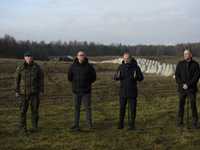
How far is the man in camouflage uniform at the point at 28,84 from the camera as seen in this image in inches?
232

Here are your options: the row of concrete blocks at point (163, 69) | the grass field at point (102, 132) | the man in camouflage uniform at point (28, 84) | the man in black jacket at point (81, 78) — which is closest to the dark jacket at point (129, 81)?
the man in black jacket at point (81, 78)

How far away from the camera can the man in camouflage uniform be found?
5.90 m

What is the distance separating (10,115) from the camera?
8086 millimetres

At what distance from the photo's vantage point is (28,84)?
5898 mm

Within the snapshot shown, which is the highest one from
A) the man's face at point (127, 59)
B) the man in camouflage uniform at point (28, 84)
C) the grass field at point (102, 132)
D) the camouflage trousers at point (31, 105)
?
the man's face at point (127, 59)

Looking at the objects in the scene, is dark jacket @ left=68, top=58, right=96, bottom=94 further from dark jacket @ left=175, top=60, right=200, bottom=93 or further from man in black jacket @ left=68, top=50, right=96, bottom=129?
dark jacket @ left=175, top=60, right=200, bottom=93

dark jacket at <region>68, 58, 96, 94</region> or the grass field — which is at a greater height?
dark jacket at <region>68, 58, 96, 94</region>

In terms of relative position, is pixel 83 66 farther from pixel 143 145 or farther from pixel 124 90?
pixel 143 145

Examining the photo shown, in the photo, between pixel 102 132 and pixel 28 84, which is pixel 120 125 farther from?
pixel 28 84

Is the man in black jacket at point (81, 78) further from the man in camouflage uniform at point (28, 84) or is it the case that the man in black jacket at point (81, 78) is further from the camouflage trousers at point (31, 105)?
the camouflage trousers at point (31, 105)

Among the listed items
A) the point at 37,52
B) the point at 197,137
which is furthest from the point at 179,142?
the point at 37,52

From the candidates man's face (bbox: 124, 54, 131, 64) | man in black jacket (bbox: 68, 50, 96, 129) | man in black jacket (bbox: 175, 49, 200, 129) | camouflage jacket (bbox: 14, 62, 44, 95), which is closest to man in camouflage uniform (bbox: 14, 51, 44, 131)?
camouflage jacket (bbox: 14, 62, 44, 95)

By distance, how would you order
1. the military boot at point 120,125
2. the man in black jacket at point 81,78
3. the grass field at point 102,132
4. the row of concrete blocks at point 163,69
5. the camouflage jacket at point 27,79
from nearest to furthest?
the grass field at point 102,132 < the camouflage jacket at point 27,79 < the man in black jacket at point 81,78 < the military boot at point 120,125 < the row of concrete blocks at point 163,69

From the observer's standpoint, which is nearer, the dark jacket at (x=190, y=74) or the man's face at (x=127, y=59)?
the man's face at (x=127, y=59)
